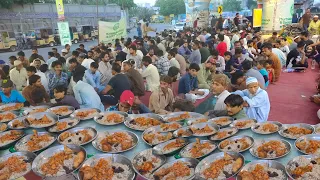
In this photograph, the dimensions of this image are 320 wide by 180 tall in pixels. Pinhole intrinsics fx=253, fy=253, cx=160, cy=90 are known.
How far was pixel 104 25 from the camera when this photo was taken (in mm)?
10289

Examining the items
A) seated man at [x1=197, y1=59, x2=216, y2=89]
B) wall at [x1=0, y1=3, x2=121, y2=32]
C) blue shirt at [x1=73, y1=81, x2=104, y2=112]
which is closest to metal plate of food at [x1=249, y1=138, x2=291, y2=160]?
blue shirt at [x1=73, y1=81, x2=104, y2=112]

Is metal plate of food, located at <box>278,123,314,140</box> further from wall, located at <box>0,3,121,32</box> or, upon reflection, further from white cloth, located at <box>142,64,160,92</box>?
wall, located at <box>0,3,121,32</box>

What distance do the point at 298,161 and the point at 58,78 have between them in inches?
223

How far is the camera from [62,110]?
4066mm

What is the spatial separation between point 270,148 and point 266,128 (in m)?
0.49

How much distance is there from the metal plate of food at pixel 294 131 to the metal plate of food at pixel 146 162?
4.67ft

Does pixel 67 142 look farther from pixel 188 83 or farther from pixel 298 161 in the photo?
pixel 188 83

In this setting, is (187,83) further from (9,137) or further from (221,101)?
(9,137)

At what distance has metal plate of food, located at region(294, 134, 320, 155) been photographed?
2430 mm

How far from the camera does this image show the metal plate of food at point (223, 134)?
2.81 metres

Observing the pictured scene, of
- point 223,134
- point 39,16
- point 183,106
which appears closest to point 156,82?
point 183,106

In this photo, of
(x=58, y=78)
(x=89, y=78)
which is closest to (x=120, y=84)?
(x=89, y=78)

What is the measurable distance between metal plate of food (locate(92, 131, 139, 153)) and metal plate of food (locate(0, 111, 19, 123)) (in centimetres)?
173

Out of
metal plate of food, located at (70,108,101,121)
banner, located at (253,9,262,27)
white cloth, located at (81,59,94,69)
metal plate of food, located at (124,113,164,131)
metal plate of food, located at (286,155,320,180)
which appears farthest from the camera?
banner, located at (253,9,262,27)
